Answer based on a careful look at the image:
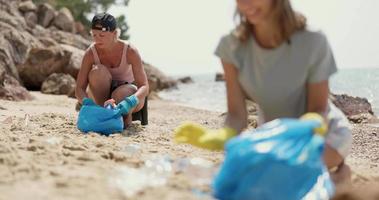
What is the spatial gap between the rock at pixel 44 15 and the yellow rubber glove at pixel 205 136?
734 inches

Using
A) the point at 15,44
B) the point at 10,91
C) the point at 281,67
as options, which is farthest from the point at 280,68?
the point at 15,44

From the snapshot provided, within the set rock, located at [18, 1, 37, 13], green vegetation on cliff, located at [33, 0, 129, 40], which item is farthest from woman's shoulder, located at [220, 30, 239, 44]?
green vegetation on cliff, located at [33, 0, 129, 40]

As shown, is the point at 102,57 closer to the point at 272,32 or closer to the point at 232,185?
the point at 272,32

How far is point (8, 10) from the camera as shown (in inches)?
607

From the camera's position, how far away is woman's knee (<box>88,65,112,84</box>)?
4520 mm

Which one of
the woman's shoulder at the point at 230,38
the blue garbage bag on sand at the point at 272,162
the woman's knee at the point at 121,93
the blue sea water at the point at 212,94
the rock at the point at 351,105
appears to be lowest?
the blue sea water at the point at 212,94

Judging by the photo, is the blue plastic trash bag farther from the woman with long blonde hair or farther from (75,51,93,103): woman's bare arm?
the woman with long blonde hair

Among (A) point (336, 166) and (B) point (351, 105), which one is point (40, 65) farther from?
(A) point (336, 166)

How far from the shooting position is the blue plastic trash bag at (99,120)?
398 centimetres

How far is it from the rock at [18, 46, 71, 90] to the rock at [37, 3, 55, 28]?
25.5 ft

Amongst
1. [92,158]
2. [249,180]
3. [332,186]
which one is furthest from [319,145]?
[92,158]

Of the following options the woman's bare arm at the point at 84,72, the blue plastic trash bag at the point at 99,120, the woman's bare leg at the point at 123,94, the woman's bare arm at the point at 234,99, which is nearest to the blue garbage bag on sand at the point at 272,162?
the woman's bare arm at the point at 234,99

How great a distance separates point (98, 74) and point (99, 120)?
66 cm

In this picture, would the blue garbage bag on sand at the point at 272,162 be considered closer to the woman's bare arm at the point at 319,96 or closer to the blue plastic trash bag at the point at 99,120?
the woman's bare arm at the point at 319,96
